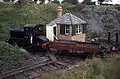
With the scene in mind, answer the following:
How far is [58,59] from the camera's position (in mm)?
16938

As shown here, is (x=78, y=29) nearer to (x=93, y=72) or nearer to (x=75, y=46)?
(x=75, y=46)

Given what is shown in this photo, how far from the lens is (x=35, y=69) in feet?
46.8

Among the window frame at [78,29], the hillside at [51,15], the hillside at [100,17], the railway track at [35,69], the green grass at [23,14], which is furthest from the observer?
the hillside at [100,17]

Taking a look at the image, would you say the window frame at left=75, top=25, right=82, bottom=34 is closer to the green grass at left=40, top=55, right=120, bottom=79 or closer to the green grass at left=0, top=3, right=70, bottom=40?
the green grass at left=0, top=3, right=70, bottom=40

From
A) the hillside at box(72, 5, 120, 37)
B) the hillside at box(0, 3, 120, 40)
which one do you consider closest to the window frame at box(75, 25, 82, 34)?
the hillside at box(0, 3, 120, 40)

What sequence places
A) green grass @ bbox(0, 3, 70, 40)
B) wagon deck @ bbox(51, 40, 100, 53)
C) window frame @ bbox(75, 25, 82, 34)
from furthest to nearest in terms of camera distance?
1. green grass @ bbox(0, 3, 70, 40)
2. window frame @ bbox(75, 25, 82, 34)
3. wagon deck @ bbox(51, 40, 100, 53)

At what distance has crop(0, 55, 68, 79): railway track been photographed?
507 inches

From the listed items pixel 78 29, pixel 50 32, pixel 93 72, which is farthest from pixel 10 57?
pixel 78 29

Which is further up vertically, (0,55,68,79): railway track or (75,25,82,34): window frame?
(75,25,82,34): window frame

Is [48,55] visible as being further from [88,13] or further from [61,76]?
[88,13]

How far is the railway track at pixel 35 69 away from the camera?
1287 cm

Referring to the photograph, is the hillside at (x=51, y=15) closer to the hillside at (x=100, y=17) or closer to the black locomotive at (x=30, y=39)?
the hillside at (x=100, y=17)

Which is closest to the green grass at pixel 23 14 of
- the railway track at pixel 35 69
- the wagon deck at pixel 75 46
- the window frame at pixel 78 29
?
the window frame at pixel 78 29

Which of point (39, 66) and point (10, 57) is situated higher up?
point (10, 57)
